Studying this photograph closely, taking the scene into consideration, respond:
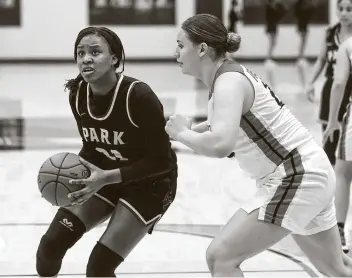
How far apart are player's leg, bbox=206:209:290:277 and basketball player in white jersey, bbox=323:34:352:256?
70.0 inches

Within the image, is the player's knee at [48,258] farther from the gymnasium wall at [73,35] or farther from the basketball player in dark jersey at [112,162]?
the gymnasium wall at [73,35]

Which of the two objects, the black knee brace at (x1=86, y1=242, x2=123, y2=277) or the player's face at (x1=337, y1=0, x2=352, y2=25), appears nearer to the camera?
the black knee brace at (x1=86, y1=242, x2=123, y2=277)

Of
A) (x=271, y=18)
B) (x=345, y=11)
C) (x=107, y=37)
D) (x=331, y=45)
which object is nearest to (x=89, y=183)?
(x=107, y=37)

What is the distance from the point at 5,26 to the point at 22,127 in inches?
366

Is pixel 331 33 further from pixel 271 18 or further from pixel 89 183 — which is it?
pixel 271 18

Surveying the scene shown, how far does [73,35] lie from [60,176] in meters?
15.7

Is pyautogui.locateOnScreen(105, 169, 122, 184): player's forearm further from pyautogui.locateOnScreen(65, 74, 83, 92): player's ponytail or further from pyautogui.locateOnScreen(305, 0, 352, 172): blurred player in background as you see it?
pyautogui.locateOnScreen(305, 0, 352, 172): blurred player in background

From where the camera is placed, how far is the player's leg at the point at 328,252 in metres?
3.33

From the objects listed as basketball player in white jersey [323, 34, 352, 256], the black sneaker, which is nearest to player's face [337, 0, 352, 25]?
basketball player in white jersey [323, 34, 352, 256]

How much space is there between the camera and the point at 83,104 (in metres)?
3.71

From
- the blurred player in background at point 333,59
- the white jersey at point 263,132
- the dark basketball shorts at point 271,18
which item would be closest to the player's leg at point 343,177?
the blurred player in background at point 333,59

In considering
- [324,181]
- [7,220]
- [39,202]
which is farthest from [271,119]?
[39,202]

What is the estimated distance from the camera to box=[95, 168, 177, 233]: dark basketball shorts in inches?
143

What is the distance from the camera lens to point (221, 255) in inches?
→ 122
